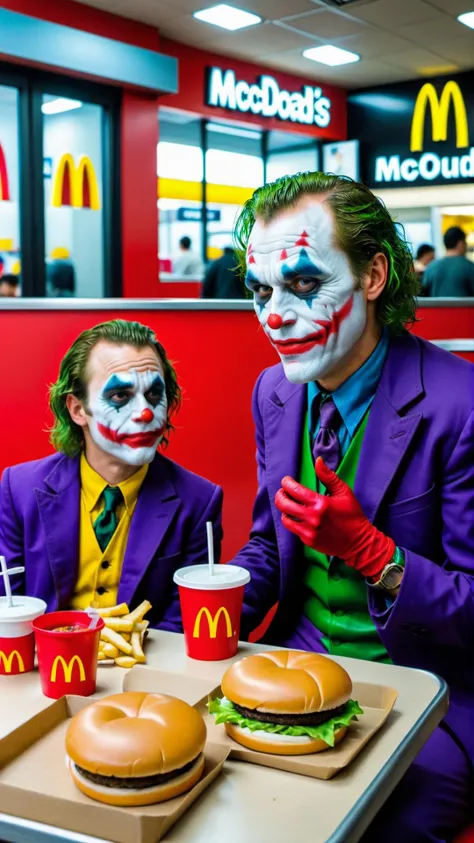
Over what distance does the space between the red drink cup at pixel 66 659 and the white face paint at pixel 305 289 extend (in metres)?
0.63

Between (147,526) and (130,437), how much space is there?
19 cm

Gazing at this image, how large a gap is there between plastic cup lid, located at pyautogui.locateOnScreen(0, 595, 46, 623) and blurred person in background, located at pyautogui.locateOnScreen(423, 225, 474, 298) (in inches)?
237

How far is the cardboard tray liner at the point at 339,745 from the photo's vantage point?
1092 millimetres

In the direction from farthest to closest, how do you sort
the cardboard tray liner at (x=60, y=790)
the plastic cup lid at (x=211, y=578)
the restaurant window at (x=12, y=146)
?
the restaurant window at (x=12, y=146), the plastic cup lid at (x=211, y=578), the cardboard tray liner at (x=60, y=790)


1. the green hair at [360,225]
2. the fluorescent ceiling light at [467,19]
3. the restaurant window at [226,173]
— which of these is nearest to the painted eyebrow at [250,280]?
the green hair at [360,225]

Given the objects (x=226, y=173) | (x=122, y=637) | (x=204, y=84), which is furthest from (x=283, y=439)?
(x=226, y=173)

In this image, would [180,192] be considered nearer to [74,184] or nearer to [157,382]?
[74,184]

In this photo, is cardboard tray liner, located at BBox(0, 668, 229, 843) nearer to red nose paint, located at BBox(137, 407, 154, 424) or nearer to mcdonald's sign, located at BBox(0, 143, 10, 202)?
red nose paint, located at BBox(137, 407, 154, 424)

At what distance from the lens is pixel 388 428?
1.68m

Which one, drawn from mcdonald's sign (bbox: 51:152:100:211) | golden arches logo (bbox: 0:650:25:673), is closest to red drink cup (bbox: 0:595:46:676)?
golden arches logo (bbox: 0:650:25:673)

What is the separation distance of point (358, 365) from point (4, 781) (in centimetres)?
101

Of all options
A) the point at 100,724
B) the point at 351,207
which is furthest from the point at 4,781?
the point at 351,207

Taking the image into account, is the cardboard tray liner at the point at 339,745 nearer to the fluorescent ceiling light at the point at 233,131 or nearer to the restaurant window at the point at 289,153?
the fluorescent ceiling light at the point at 233,131

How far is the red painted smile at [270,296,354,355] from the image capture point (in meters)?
1.66
